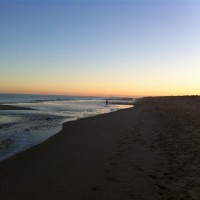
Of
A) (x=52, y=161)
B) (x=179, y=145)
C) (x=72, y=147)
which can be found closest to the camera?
(x=52, y=161)

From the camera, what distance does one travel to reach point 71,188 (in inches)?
295

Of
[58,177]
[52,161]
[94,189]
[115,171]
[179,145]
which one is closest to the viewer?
[94,189]

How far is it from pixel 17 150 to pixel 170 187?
7.40 metres

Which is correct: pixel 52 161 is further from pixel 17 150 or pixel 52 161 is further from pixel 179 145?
pixel 179 145

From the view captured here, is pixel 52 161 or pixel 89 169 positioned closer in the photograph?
pixel 89 169

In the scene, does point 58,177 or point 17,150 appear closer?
point 58,177

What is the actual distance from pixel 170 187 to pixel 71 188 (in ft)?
8.01

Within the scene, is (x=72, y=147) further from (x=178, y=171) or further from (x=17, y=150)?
(x=178, y=171)

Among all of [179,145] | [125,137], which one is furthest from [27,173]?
[125,137]

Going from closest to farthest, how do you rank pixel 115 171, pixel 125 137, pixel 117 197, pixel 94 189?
pixel 117 197
pixel 94 189
pixel 115 171
pixel 125 137

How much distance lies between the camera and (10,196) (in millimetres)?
6895

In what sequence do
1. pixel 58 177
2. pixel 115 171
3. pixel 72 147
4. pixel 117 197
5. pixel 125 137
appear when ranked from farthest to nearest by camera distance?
pixel 125 137 → pixel 72 147 → pixel 115 171 → pixel 58 177 → pixel 117 197

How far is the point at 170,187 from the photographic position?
7.22 meters

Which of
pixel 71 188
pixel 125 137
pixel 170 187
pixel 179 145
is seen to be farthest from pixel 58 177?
pixel 125 137
